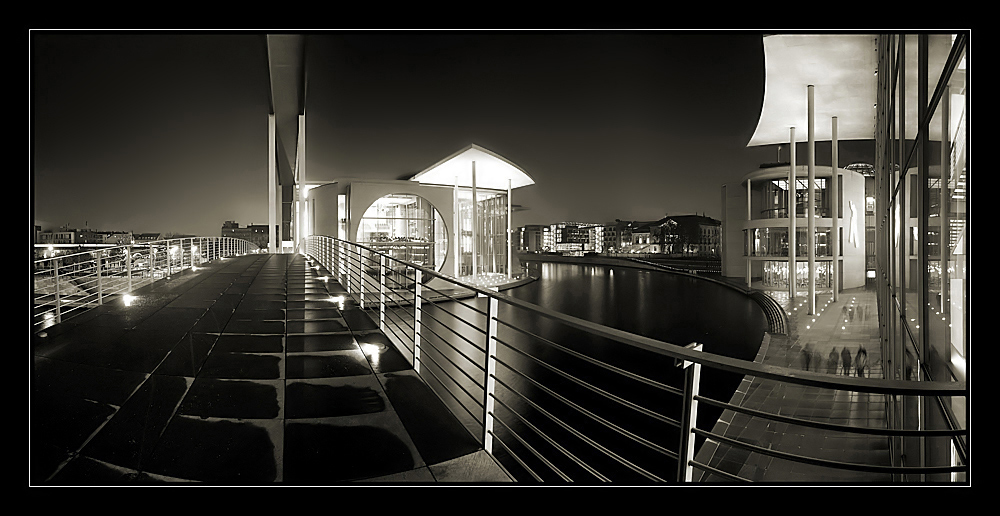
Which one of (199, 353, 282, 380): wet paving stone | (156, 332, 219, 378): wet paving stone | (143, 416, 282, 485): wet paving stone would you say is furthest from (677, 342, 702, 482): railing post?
(156, 332, 219, 378): wet paving stone

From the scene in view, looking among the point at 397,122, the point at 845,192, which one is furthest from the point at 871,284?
the point at 397,122

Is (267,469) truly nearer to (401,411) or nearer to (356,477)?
(356,477)

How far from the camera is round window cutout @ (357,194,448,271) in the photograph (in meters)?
13.8

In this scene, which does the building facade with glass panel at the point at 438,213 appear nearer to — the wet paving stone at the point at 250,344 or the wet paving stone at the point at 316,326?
the wet paving stone at the point at 316,326

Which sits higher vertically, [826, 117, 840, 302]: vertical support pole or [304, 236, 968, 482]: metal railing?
[826, 117, 840, 302]: vertical support pole

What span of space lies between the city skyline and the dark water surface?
1382 millimetres

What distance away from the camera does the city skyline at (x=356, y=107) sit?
2.05 meters

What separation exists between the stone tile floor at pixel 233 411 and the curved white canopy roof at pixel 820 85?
9.49 metres

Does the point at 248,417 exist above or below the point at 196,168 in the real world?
below

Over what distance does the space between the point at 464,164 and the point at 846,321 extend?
1142 cm

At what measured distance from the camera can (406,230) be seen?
47.5 ft

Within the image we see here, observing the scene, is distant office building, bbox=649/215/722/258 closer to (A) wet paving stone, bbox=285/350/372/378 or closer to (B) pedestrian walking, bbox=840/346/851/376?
(B) pedestrian walking, bbox=840/346/851/376

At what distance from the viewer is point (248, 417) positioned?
1.70m

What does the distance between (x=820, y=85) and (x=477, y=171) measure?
9782mm
